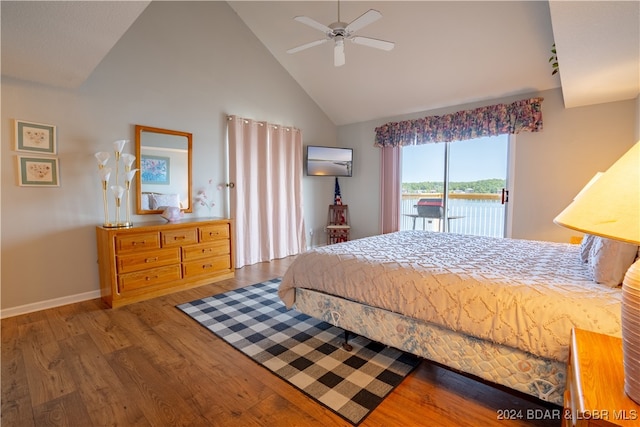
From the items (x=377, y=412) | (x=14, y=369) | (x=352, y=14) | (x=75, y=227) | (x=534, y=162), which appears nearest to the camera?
(x=377, y=412)

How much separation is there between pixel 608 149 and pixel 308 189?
13.2ft

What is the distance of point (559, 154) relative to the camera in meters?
3.61

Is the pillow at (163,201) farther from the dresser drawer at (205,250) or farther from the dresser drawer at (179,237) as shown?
the dresser drawer at (205,250)

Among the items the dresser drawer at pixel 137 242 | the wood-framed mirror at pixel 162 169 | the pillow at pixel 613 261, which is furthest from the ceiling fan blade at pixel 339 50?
the dresser drawer at pixel 137 242

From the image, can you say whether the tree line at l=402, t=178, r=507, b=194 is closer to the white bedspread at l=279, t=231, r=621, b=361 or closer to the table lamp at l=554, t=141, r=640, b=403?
the white bedspread at l=279, t=231, r=621, b=361

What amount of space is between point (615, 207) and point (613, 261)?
1.09 metres

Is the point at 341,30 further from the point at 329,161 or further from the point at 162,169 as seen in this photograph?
the point at 329,161

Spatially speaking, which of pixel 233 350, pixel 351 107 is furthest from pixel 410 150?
pixel 233 350

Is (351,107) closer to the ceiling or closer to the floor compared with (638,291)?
closer to the ceiling

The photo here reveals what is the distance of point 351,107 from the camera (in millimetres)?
5137

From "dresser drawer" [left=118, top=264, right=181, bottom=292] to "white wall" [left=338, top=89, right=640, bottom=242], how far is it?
14.0 ft

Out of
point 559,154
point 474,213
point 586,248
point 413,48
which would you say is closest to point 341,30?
point 413,48

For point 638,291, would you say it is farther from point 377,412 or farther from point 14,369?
point 14,369

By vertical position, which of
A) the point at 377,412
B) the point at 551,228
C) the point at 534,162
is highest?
the point at 534,162
